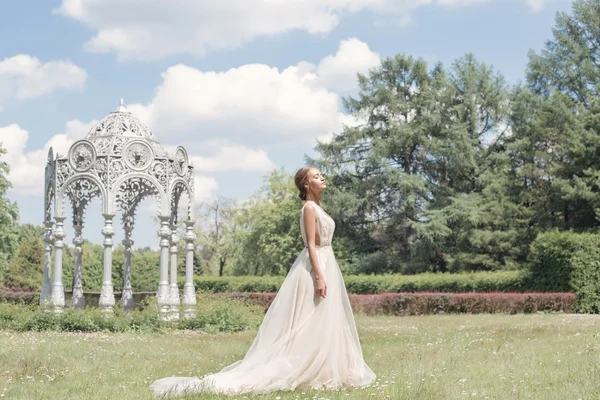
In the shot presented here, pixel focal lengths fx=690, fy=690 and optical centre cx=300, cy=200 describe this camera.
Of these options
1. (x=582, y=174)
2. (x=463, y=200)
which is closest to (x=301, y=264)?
(x=582, y=174)

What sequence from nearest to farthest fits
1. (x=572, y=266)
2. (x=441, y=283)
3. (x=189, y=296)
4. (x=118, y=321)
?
1. (x=118, y=321)
2. (x=189, y=296)
3. (x=572, y=266)
4. (x=441, y=283)

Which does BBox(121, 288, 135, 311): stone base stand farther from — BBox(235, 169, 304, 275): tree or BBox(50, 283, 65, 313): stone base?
BBox(235, 169, 304, 275): tree

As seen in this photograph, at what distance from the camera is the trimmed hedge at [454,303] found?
2159 cm

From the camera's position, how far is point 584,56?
39781 mm

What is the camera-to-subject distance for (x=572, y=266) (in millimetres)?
22266

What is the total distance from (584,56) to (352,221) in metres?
16.7

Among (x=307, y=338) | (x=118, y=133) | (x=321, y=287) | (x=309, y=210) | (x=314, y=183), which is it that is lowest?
(x=307, y=338)

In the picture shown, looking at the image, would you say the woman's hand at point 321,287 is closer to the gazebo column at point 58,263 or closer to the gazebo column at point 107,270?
the gazebo column at point 107,270

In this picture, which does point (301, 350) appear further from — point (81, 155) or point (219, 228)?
point (219, 228)

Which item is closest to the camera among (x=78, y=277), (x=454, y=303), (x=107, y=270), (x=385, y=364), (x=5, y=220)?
(x=385, y=364)

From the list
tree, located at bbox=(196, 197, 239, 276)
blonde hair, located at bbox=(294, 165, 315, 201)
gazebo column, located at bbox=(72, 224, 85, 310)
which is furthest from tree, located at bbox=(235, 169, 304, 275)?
blonde hair, located at bbox=(294, 165, 315, 201)

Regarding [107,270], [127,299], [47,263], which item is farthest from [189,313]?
[47,263]

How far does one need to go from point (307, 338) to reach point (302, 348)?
0.36ft

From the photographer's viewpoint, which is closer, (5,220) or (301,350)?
(301,350)
